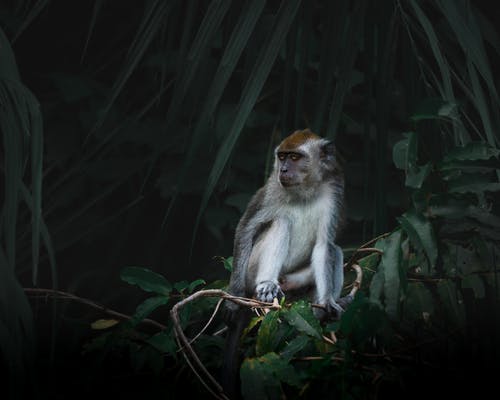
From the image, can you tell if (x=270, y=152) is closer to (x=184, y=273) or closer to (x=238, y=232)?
(x=238, y=232)

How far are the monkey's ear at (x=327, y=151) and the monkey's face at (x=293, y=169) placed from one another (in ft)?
0.29

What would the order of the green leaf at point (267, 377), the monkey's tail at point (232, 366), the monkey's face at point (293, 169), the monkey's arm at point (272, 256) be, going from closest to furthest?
the green leaf at point (267, 377) < the monkey's tail at point (232, 366) < the monkey's arm at point (272, 256) < the monkey's face at point (293, 169)

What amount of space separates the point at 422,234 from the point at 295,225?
1.04 m

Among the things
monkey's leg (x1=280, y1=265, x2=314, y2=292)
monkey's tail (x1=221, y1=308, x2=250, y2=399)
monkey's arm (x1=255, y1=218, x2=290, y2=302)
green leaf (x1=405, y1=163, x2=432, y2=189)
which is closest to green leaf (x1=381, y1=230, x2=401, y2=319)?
green leaf (x1=405, y1=163, x2=432, y2=189)

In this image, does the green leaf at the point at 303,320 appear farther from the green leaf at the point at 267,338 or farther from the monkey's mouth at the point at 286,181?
the monkey's mouth at the point at 286,181

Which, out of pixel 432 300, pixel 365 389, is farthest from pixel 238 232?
pixel 365 389

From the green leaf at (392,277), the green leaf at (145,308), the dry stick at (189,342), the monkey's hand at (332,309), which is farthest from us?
the monkey's hand at (332,309)

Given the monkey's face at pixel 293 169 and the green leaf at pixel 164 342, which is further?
the monkey's face at pixel 293 169

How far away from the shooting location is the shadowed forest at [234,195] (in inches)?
102

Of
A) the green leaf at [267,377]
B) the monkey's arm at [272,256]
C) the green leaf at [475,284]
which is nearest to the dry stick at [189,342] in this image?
the green leaf at [267,377]

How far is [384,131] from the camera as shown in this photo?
10.7 ft

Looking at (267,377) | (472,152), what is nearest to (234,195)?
(472,152)

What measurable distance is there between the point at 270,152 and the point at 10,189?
1.29 meters

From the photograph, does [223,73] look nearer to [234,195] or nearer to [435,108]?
[435,108]
